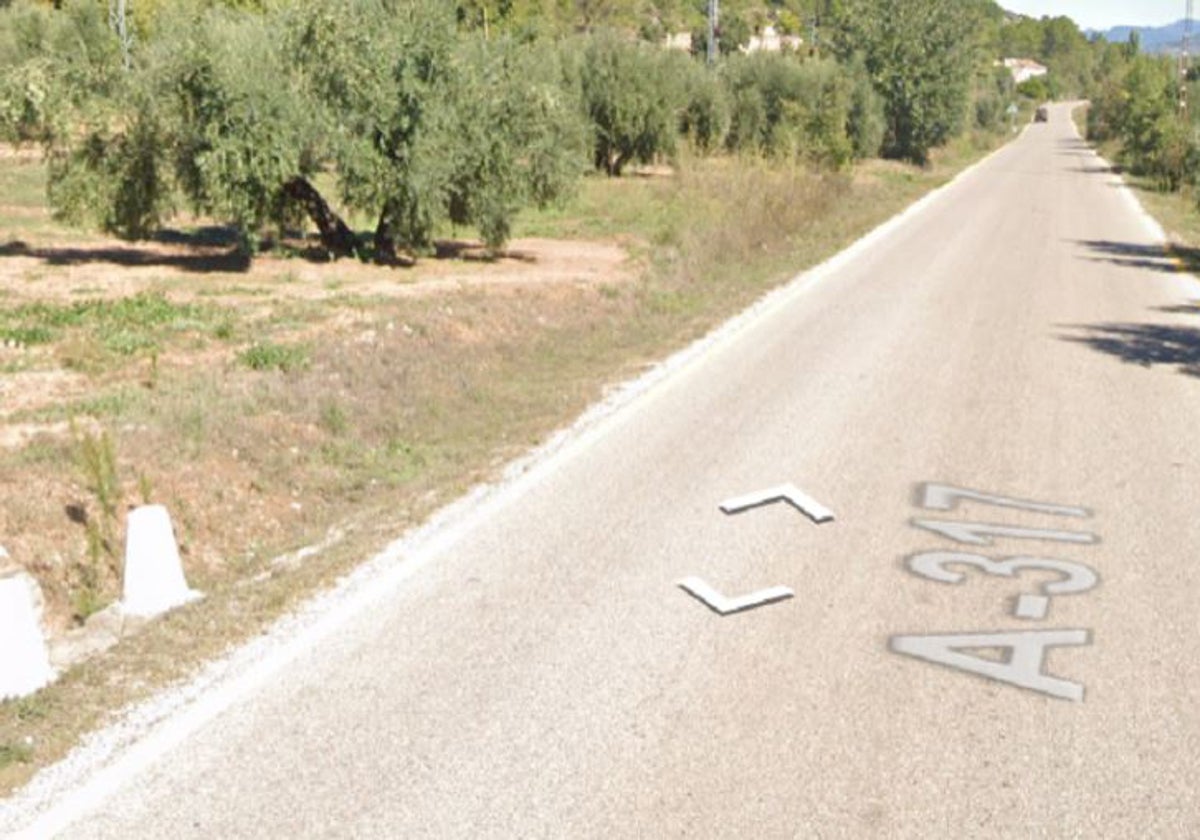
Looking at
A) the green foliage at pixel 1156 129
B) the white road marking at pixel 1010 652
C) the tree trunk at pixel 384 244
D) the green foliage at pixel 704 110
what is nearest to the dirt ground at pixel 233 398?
the tree trunk at pixel 384 244

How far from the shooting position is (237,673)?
553cm

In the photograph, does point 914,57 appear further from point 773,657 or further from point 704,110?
point 773,657

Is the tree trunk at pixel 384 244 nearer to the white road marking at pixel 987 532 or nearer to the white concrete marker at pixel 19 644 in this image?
the white road marking at pixel 987 532

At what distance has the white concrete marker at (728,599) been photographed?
6.32 meters

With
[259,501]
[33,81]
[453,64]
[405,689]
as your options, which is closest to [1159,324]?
[453,64]

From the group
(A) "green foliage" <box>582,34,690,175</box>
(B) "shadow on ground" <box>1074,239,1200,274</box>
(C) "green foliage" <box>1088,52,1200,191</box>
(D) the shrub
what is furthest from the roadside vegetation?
(C) "green foliage" <box>1088,52,1200,191</box>

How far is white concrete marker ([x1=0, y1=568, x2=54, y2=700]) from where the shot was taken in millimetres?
5238

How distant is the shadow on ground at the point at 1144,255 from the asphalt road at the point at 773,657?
11.6 metres

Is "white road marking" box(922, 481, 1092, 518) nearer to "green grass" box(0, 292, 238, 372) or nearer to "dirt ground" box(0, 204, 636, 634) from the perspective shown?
"dirt ground" box(0, 204, 636, 634)

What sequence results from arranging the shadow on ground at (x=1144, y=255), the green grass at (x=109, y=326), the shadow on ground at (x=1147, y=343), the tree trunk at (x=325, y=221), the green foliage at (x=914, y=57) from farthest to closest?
the green foliage at (x=914, y=57)
the shadow on ground at (x=1144, y=255)
the tree trunk at (x=325, y=221)
the shadow on ground at (x=1147, y=343)
the green grass at (x=109, y=326)

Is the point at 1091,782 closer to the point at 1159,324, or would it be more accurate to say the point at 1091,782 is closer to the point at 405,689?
the point at 405,689

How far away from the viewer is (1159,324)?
1530 centimetres

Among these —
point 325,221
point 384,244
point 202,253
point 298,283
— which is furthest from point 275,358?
point 202,253

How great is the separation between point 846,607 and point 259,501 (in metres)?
4.18
